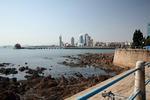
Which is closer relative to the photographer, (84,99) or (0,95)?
(84,99)

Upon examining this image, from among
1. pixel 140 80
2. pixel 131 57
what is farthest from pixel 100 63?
pixel 140 80

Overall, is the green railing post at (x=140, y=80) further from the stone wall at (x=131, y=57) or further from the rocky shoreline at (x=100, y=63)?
the stone wall at (x=131, y=57)

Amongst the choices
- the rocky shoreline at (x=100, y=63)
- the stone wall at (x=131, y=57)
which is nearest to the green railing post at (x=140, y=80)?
the rocky shoreline at (x=100, y=63)

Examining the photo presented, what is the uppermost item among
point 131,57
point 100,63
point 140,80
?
point 140,80

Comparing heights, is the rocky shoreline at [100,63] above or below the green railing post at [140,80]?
below

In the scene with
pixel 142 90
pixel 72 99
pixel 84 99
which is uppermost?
pixel 84 99

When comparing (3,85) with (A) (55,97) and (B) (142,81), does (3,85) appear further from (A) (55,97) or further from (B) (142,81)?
(B) (142,81)

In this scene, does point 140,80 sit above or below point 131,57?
above

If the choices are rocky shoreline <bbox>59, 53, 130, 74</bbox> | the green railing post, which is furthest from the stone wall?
the green railing post

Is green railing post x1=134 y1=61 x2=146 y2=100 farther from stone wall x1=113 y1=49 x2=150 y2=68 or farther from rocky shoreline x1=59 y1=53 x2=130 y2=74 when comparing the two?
stone wall x1=113 y1=49 x2=150 y2=68

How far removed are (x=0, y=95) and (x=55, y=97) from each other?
473cm

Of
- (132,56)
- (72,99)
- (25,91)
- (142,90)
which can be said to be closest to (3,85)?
(25,91)

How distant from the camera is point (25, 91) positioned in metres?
10.8

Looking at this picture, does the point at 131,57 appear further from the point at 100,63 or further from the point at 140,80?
the point at 140,80
